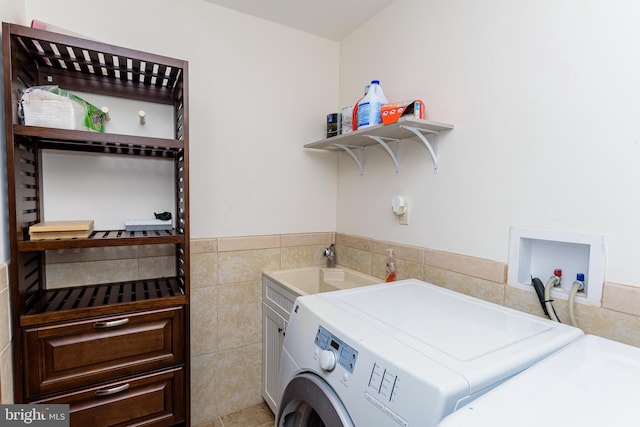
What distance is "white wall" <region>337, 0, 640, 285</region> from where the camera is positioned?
986mm

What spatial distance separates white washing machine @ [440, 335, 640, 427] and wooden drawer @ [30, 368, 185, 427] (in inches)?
54.0

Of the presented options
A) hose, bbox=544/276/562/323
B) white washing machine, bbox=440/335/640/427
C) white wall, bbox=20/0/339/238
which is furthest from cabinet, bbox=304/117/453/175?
white washing machine, bbox=440/335/640/427

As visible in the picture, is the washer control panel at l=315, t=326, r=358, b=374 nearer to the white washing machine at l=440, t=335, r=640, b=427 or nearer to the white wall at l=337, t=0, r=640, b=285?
the white washing machine at l=440, t=335, r=640, b=427

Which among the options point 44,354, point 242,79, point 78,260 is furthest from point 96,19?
point 44,354

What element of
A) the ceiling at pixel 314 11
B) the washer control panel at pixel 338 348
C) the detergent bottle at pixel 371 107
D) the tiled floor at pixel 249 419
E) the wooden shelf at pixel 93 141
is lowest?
the tiled floor at pixel 249 419

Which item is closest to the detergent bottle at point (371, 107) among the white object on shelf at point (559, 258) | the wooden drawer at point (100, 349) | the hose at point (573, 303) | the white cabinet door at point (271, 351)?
the white object on shelf at point (559, 258)

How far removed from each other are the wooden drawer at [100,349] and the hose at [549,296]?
1.48 m

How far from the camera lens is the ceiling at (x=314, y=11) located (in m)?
1.82

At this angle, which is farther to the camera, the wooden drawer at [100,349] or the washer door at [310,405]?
the wooden drawer at [100,349]

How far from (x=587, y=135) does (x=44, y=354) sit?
2.09 meters

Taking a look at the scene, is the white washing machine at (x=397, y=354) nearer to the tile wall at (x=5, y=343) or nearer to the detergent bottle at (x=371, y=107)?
the detergent bottle at (x=371, y=107)

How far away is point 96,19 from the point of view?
5.17 ft

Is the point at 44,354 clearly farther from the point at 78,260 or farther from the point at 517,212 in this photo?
the point at 517,212

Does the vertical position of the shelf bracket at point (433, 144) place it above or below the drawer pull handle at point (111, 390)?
above
